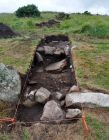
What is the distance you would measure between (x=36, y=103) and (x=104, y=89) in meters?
1.84

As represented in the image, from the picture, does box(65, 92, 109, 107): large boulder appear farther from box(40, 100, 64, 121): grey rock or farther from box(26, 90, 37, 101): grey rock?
box(26, 90, 37, 101): grey rock

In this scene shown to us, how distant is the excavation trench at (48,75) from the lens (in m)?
10.1

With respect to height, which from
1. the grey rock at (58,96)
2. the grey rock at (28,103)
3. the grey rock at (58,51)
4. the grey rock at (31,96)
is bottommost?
the grey rock at (58,51)

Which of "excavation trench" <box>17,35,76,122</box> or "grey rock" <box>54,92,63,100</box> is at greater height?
"grey rock" <box>54,92,63,100</box>

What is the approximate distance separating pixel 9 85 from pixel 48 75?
A: 2.74 metres

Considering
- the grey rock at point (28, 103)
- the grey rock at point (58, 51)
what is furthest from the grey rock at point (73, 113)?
the grey rock at point (58, 51)

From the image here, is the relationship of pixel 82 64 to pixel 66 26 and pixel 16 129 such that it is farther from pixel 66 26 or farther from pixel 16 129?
pixel 66 26

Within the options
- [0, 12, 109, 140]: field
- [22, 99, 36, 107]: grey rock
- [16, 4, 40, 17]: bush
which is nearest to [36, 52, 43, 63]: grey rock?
[0, 12, 109, 140]: field

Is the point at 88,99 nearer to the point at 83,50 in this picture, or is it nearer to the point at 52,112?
the point at 52,112

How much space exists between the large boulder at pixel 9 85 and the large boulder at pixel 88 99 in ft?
4.46

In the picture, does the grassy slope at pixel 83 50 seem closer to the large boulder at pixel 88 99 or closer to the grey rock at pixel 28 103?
the large boulder at pixel 88 99

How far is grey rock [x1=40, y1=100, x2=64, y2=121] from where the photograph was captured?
9.36 meters

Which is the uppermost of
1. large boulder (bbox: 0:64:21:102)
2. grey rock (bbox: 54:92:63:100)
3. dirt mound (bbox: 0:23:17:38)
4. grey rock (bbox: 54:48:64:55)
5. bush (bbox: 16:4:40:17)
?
large boulder (bbox: 0:64:21:102)

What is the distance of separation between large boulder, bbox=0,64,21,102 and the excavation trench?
325 mm
